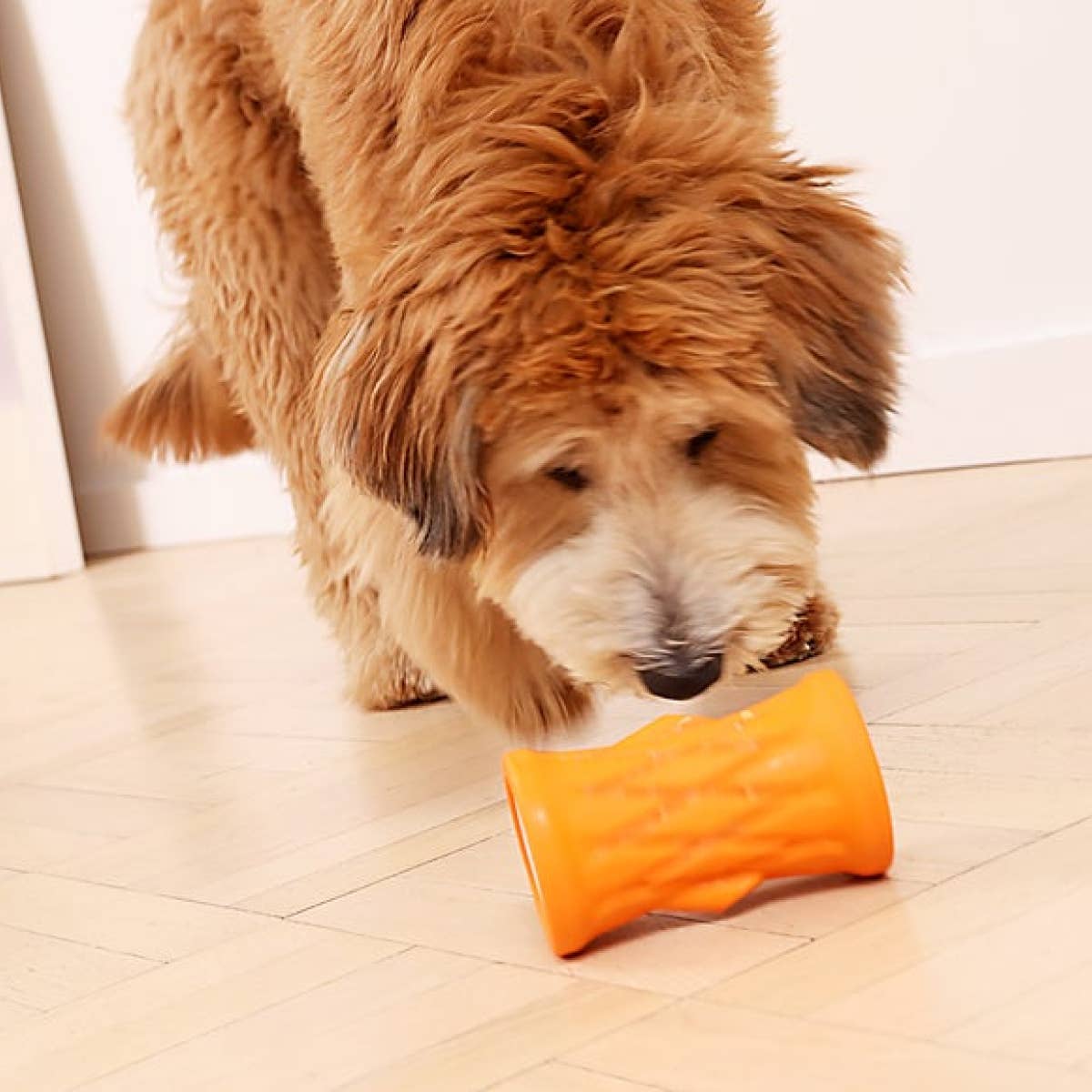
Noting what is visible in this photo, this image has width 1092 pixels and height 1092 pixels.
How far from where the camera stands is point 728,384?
161cm

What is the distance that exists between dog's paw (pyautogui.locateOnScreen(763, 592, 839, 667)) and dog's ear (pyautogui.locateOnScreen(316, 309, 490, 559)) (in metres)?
0.65

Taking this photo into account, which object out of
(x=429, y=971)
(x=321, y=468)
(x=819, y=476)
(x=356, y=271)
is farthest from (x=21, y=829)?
(x=819, y=476)

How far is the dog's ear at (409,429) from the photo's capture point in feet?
5.41

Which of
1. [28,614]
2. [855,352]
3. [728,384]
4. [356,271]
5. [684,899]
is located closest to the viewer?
[684,899]

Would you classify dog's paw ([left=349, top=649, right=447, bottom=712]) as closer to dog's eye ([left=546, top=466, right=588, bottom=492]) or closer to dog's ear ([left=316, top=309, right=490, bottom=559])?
dog's ear ([left=316, top=309, right=490, bottom=559])

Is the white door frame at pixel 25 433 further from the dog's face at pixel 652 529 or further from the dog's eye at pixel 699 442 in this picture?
the dog's eye at pixel 699 442

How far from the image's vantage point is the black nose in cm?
156

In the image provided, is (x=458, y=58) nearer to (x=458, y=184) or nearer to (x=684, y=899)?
(x=458, y=184)

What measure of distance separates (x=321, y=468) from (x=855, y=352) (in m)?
0.92

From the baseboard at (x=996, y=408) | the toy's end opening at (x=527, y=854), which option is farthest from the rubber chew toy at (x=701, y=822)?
the baseboard at (x=996, y=408)

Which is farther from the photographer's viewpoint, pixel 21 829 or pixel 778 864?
pixel 21 829

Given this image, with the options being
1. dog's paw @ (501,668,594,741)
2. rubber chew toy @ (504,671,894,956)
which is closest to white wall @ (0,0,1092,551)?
dog's paw @ (501,668,594,741)

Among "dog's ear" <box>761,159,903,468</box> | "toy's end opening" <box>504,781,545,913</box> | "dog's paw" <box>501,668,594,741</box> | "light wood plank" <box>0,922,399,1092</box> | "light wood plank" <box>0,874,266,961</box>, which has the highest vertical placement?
"dog's ear" <box>761,159,903,468</box>

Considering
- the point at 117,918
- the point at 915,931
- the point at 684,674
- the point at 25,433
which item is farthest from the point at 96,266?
the point at 915,931
